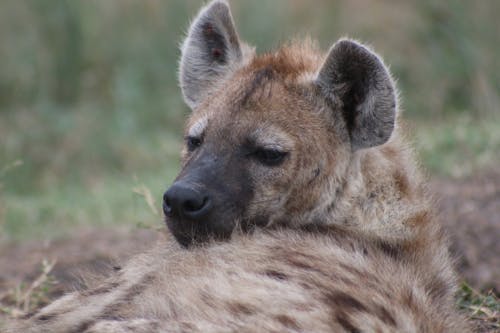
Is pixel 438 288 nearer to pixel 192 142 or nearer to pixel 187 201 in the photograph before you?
pixel 187 201

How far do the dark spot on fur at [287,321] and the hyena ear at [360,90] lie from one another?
979mm

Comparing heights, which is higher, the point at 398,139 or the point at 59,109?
the point at 398,139

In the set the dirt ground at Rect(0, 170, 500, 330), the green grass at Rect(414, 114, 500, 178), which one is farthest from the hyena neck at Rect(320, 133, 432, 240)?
the green grass at Rect(414, 114, 500, 178)

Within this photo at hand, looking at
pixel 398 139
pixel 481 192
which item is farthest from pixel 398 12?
pixel 398 139

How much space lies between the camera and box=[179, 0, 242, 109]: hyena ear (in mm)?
3770

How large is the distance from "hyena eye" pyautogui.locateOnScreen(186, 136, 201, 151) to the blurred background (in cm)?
312

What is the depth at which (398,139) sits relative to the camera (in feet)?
11.2

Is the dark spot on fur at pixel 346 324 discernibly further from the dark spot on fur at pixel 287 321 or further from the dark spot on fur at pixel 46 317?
the dark spot on fur at pixel 46 317

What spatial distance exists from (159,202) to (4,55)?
3367mm

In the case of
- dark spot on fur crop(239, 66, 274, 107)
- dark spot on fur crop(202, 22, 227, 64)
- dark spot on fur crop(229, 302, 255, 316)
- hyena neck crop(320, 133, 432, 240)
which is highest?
dark spot on fur crop(202, 22, 227, 64)

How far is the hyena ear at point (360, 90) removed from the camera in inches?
127

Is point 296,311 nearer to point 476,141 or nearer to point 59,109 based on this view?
point 476,141

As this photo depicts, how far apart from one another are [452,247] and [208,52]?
1.62 m

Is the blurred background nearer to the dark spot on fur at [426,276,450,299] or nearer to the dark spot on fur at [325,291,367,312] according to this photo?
the dark spot on fur at [426,276,450,299]
